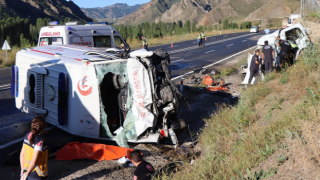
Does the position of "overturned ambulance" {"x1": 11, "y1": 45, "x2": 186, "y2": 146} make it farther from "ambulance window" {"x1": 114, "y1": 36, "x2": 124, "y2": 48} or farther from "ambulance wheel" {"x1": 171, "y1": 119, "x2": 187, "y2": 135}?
"ambulance window" {"x1": 114, "y1": 36, "x2": 124, "y2": 48}

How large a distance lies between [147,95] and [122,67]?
96cm

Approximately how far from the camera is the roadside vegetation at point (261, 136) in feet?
13.2

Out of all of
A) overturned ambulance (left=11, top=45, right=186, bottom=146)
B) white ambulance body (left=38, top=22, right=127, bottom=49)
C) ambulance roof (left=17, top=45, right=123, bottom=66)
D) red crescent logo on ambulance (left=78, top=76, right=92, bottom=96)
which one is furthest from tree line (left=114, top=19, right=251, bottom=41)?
red crescent logo on ambulance (left=78, top=76, right=92, bottom=96)

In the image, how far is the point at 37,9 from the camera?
9394cm

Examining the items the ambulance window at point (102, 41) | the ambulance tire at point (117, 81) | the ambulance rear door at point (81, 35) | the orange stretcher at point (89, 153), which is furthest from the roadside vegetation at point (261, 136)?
the ambulance rear door at point (81, 35)

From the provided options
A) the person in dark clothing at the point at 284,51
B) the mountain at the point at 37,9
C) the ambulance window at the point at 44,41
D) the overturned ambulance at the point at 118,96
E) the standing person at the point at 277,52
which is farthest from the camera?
the mountain at the point at 37,9

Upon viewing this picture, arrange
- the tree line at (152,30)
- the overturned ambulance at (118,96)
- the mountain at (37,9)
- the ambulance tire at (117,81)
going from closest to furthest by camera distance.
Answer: the overturned ambulance at (118,96) < the ambulance tire at (117,81) < the tree line at (152,30) < the mountain at (37,9)

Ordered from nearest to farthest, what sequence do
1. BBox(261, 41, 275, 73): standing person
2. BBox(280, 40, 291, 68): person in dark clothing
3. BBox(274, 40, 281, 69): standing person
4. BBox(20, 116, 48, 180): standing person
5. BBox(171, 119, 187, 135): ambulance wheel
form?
BBox(20, 116, 48, 180): standing person, BBox(171, 119, 187, 135): ambulance wheel, BBox(261, 41, 275, 73): standing person, BBox(280, 40, 291, 68): person in dark clothing, BBox(274, 40, 281, 69): standing person

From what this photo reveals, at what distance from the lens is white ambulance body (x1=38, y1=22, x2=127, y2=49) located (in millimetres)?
11000

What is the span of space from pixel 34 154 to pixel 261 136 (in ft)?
11.9

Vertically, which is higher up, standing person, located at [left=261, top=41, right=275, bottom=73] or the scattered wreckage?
the scattered wreckage

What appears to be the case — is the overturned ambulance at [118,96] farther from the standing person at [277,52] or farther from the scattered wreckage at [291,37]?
the standing person at [277,52]

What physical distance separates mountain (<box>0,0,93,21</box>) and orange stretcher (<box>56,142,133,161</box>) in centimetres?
8402

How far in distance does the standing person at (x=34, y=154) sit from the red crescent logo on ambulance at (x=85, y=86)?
2427 millimetres
